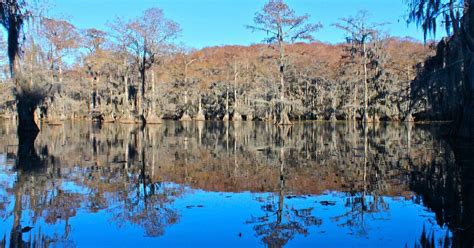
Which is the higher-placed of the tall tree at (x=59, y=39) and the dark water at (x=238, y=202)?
the tall tree at (x=59, y=39)

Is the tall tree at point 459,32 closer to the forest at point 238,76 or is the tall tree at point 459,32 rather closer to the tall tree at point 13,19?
the forest at point 238,76

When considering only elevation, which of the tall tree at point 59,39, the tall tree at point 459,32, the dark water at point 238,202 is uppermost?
the tall tree at point 59,39

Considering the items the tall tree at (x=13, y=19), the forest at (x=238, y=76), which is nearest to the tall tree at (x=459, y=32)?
the forest at (x=238, y=76)

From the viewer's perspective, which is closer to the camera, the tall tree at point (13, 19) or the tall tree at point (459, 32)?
the tall tree at point (459, 32)

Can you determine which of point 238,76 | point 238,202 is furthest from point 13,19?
point 238,76

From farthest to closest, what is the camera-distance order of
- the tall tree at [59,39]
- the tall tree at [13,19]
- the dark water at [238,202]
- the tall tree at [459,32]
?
the tall tree at [59,39] → the tall tree at [13,19] → the tall tree at [459,32] → the dark water at [238,202]

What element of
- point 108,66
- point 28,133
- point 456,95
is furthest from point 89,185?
point 108,66

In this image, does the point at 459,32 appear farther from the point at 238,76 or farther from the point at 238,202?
the point at 238,76

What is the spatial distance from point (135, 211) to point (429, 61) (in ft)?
49.5

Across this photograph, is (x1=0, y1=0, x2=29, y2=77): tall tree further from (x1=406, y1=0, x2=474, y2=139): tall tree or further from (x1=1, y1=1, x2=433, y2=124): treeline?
(x1=406, y1=0, x2=474, y2=139): tall tree

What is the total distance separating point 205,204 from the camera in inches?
217

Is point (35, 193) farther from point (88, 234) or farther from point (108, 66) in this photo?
point (108, 66)

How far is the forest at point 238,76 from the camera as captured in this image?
1603cm

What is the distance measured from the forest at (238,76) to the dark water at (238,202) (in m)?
6.31
